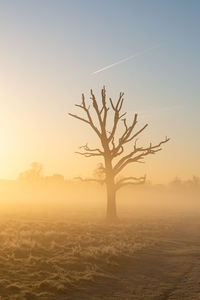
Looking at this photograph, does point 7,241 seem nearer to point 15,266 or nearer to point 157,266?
point 15,266

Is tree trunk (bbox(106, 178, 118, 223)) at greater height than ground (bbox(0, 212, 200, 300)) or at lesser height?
greater

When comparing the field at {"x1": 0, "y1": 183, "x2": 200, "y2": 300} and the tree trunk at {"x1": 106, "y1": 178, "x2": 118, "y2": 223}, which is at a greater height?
the tree trunk at {"x1": 106, "y1": 178, "x2": 118, "y2": 223}

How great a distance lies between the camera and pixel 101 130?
107ft

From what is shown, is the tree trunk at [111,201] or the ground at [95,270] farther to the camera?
the tree trunk at [111,201]

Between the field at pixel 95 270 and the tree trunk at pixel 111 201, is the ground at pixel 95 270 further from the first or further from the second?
the tree trunk at pixel 111 201

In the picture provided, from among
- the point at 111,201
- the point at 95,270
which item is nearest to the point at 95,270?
the point at 95,270

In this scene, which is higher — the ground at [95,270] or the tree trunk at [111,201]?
the tree trunk at [111,201]

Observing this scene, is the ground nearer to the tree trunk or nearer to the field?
the field

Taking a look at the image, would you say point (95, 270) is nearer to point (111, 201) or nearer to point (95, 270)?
point (95, 270)

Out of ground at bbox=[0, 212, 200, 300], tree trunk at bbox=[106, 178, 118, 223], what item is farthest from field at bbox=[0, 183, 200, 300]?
tree trunk at bbox=[106, 178, 118, 223]

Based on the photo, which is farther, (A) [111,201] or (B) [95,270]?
(A) [111,201]

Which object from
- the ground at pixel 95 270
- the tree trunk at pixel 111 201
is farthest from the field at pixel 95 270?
the tree trunk at pixel 111 201

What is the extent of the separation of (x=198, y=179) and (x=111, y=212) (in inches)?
6264

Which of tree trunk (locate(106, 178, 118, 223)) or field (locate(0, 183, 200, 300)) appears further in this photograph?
tree trunk (locate(106, 178, 118, 223))
